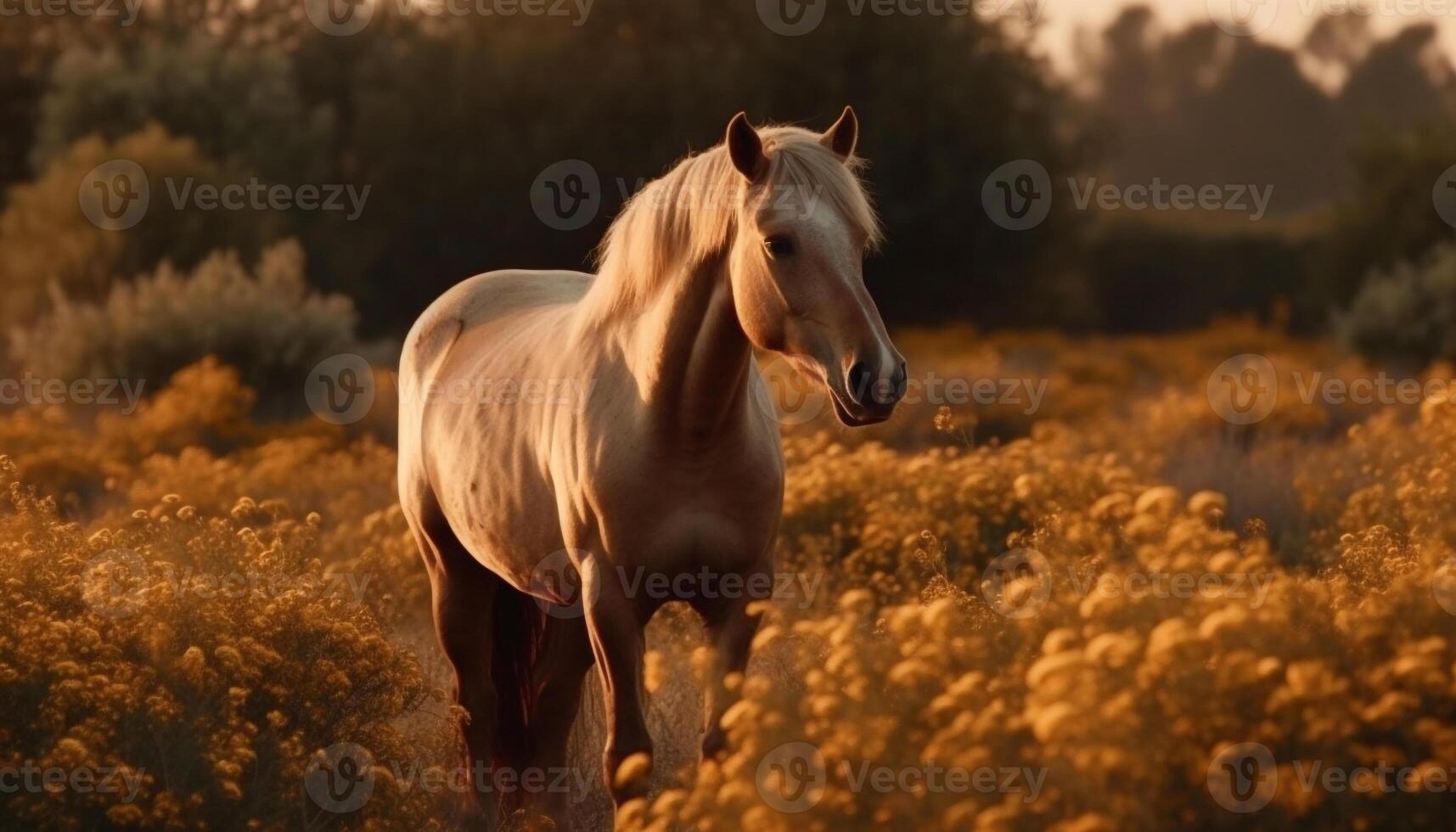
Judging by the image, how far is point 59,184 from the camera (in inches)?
882

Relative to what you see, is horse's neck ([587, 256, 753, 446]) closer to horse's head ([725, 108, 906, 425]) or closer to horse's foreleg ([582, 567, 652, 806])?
horse's head ([725, 108, 906, 425])

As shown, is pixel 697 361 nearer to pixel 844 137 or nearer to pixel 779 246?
pixel 779 246

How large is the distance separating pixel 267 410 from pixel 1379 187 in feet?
61.9

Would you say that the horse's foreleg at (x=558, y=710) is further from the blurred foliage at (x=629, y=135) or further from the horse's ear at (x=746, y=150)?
the blurred foliage at (x=629, y=135)

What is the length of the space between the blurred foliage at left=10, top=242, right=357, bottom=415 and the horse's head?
Answer: 13.4 metres

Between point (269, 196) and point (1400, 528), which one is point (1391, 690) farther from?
point (269, 196)

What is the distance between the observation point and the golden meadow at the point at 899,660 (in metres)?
3.80

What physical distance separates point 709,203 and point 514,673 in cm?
228

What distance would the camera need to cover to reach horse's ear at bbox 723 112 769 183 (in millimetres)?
4832

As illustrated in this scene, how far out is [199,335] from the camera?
17.7 m

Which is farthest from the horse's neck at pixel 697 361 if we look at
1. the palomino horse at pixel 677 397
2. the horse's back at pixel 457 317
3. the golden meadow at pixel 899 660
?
the horse's back at pixel 457 317

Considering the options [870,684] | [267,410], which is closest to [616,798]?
[870,684]

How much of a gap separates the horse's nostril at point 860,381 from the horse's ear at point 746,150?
645mm

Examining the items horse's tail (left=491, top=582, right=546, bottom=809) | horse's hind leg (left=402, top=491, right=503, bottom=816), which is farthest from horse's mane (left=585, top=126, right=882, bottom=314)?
horse's tail (left=491, top=582, right=546, bottom=809)
